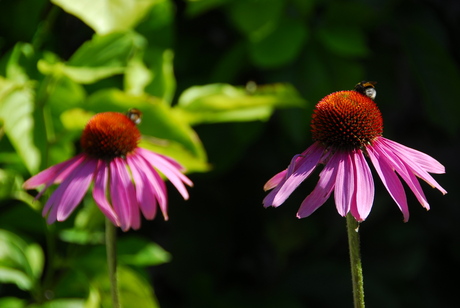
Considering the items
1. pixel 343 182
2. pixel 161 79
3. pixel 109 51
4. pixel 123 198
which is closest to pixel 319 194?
pixel 343 182

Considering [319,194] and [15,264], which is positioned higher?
[319,194]

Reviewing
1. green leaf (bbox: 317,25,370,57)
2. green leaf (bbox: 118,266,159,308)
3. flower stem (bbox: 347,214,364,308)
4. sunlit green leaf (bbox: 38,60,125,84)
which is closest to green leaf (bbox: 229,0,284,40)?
green leaf (bbox: 317,25,370,57)

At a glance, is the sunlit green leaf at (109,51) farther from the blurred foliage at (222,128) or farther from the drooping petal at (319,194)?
the drooping petal at (319,194)

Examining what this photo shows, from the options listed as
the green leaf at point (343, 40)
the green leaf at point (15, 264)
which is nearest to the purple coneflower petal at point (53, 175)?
the green leaf at point (15, 264)

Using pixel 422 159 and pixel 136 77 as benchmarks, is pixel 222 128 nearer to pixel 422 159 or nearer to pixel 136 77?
pixel 136 77

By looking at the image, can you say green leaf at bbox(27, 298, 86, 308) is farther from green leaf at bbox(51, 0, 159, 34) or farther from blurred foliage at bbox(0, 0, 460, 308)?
green leaf at bbox(51, 0, 159, 34)
